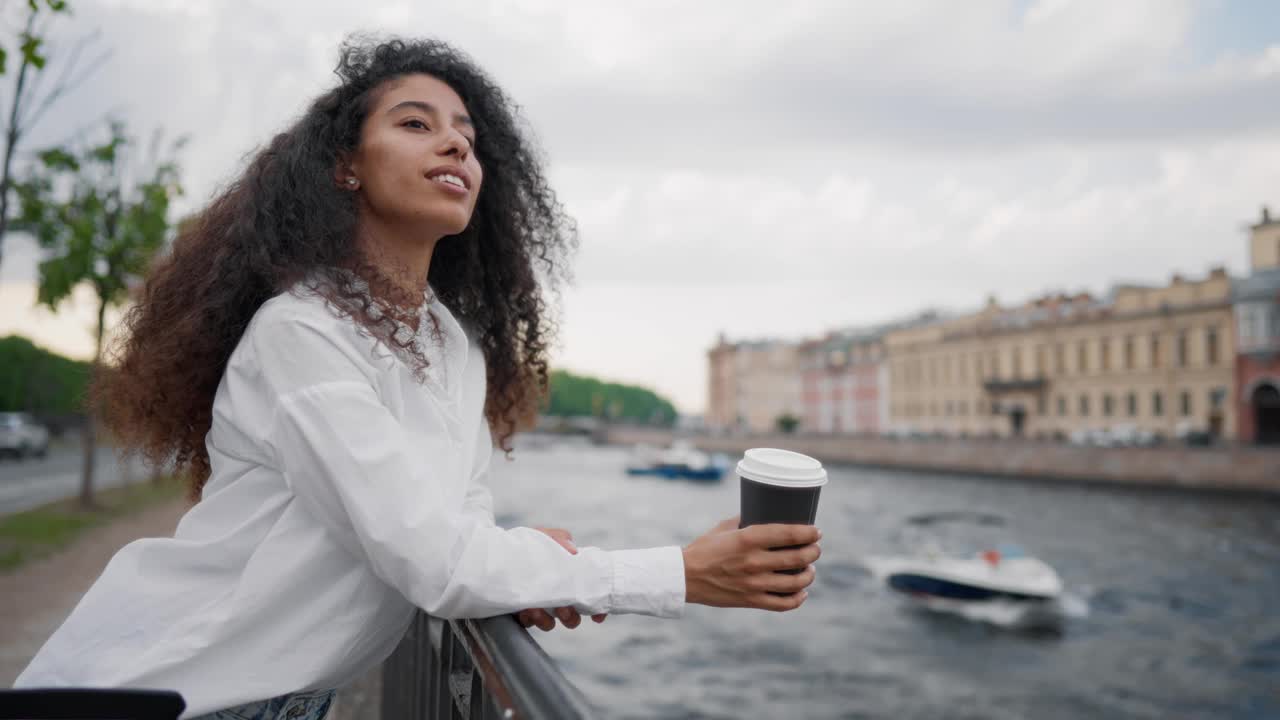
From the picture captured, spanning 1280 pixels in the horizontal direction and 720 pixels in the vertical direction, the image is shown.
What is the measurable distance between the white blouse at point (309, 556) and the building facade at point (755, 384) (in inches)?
3817

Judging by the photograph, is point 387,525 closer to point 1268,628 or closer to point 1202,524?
point 1268,628

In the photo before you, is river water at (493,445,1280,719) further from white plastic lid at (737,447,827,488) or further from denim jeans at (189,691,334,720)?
white plastic lid at (737,447,827,488)

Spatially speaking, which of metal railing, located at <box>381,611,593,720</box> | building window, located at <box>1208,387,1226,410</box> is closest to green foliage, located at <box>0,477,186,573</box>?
metal railing, located at <box>381,611,593,720</box>

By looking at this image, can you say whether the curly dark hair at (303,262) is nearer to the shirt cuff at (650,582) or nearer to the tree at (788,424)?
the shirt cuff at (650,582)

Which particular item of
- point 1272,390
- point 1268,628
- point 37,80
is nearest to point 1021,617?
point 1268,628

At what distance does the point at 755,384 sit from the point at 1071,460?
6319 centimetres

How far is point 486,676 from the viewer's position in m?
1.44

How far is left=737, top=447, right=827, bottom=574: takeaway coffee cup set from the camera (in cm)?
139

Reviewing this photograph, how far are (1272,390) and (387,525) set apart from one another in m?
56.7

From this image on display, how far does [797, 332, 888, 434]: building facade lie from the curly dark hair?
3069 inches

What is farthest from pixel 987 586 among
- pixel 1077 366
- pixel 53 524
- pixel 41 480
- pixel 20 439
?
pixel 1077 366

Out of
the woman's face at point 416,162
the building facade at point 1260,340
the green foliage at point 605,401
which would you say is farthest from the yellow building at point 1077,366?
the green foliage at point 605,401

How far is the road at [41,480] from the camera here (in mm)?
16938

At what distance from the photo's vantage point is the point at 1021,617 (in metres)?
21.3
